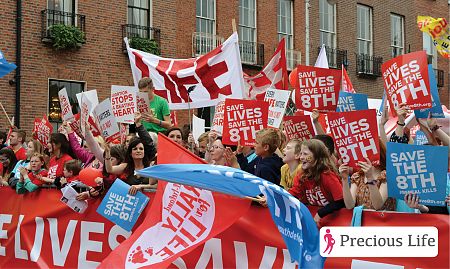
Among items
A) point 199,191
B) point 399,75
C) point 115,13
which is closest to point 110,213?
point 199,191

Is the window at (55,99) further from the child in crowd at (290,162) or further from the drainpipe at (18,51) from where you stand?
the child in crowd at (290,162)

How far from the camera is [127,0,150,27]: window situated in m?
19.8

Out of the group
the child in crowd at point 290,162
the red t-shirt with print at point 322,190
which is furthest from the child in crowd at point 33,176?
the red t-shirt with print at point 322,190

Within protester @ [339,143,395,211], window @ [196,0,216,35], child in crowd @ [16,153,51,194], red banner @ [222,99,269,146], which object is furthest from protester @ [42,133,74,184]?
window @ [196,0,216,35]

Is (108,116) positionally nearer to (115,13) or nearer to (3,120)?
(3,120)

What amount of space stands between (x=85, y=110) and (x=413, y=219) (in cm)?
432

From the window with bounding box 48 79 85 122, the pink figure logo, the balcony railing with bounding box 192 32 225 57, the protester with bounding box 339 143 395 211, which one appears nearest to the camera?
the pink figure logo

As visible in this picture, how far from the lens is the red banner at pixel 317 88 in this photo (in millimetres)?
7422

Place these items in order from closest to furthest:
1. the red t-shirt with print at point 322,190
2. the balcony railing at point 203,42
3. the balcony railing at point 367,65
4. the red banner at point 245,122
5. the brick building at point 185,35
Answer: the red t-shirt with print at point 322,190 → the red banner at point 245,122 → the brick building at point 185,35 → the balcony railing at point 203,42 → the balcony railing at point 367,65

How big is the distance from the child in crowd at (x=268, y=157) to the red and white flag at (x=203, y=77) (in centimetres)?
327

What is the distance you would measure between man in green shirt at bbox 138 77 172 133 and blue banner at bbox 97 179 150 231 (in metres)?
1.87

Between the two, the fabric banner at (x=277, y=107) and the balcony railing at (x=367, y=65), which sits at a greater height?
the balcony railing at (x=367, y=65)

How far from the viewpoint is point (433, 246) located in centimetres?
460

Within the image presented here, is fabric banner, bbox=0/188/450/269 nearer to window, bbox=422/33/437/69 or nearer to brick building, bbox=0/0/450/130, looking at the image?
brick building, bbox=0/0/450/130
